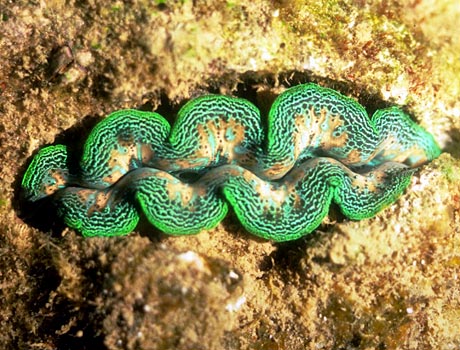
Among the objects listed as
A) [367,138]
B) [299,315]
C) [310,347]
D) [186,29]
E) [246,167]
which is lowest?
[310,347]

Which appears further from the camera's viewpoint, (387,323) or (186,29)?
(387,323)

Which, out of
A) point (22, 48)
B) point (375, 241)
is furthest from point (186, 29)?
point (375, 241)

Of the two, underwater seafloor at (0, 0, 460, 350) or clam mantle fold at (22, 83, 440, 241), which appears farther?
clam mantle fold at (22, 83, 440, 241)

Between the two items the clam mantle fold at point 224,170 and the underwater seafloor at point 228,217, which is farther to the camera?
the clam mantle fold at point 224,170

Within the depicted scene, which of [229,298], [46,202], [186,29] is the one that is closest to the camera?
[186,29]

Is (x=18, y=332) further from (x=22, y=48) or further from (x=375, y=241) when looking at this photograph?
(x=375, y=241)
